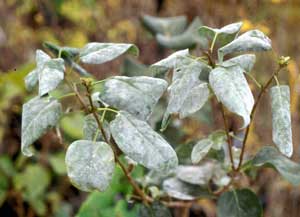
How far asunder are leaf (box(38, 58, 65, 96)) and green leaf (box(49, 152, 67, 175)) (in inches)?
39.5

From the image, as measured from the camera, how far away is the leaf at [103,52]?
2.61 ft

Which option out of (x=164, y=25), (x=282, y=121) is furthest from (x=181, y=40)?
(x=282, y=121)

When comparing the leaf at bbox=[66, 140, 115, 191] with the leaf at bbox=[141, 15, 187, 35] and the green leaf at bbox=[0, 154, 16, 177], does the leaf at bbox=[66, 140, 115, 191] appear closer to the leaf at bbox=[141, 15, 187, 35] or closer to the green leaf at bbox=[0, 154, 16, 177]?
the leaf at bbox=[141, 15, 187, 35]

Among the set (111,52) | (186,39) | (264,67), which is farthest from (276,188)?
(111,52)

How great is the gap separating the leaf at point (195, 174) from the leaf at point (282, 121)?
0.29 m

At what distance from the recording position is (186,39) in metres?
1.31

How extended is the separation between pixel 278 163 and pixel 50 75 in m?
0.41

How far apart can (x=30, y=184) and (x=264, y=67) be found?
1063 millimetres

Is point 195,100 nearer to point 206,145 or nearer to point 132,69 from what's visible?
point 206,145

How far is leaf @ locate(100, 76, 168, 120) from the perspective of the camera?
2.40 feet

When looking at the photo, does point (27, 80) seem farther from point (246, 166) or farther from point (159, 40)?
point (159, 40)

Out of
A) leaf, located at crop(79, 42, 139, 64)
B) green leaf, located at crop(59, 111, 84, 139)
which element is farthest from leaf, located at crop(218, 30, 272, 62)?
green leaf, located at crop(59, 111, 84, 139)

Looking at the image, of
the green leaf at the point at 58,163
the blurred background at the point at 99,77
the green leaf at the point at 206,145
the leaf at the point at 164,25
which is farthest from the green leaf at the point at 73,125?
the green leaf at the point at 206,145

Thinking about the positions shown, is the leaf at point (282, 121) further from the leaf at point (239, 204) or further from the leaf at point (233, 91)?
the leaf at point (239, 204)
